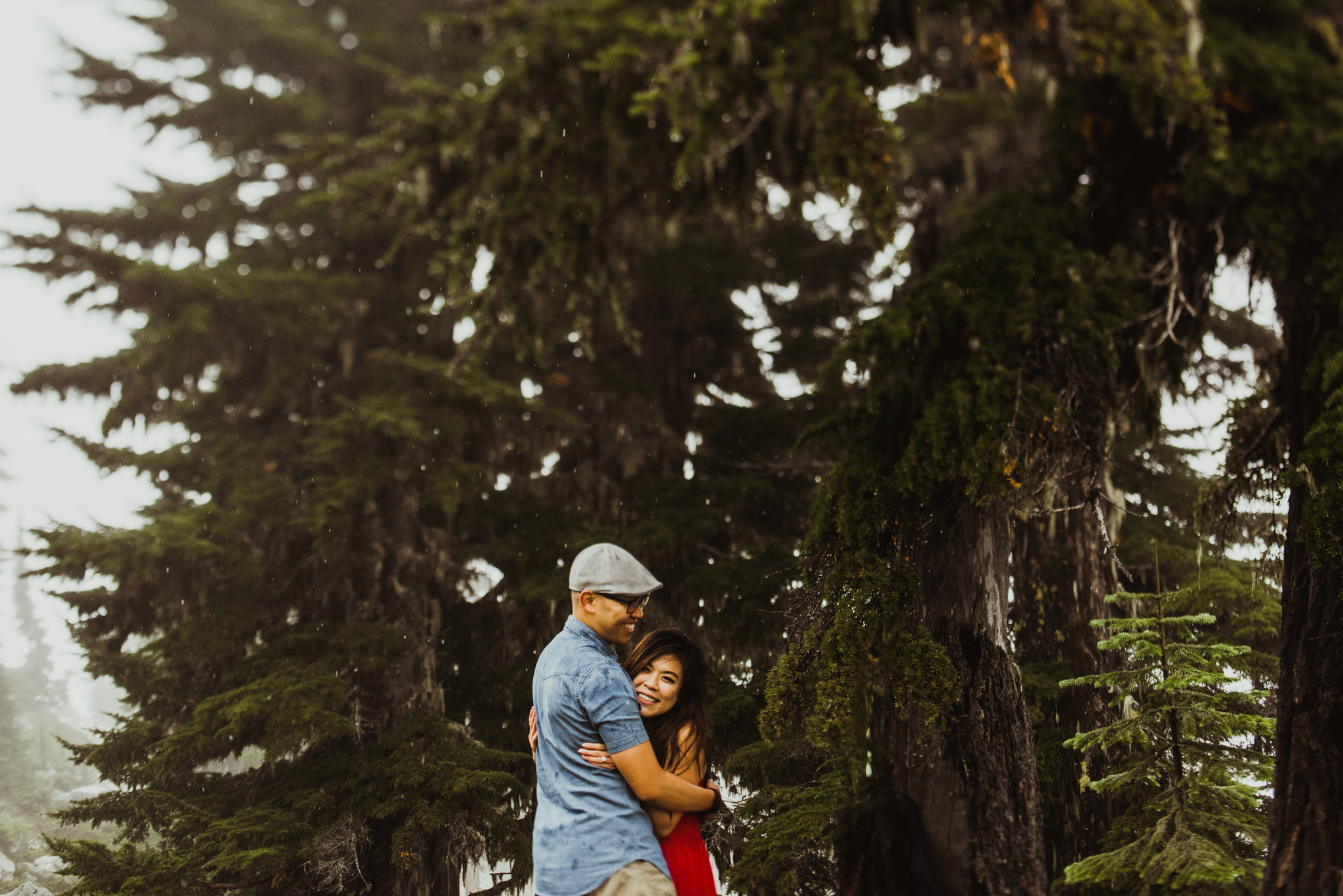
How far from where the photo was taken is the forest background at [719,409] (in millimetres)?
3932

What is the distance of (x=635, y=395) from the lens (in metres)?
11.7

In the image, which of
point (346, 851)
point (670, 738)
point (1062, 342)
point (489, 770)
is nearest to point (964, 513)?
point (1062, 342)

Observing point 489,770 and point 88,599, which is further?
point 88,599

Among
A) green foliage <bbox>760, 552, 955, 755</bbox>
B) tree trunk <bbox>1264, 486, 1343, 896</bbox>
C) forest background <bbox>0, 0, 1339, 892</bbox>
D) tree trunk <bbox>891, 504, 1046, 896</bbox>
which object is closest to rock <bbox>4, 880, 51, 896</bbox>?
forest background <bbox>0, 0, 1339, 892</bbox>

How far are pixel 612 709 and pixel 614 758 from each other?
0.17m

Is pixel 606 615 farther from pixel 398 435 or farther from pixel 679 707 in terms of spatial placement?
pixel 398 435

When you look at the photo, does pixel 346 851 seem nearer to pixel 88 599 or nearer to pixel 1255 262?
pixel 88 599

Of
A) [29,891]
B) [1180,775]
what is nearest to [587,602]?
[1180,775]

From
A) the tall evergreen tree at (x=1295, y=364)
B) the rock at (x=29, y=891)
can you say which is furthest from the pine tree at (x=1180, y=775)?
the rock at (x=29, y=891)

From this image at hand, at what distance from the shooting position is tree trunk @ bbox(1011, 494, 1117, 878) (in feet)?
22.0

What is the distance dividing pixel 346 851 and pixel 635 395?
6.97 meters

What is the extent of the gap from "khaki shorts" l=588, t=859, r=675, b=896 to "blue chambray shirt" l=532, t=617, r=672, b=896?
0.02 meters

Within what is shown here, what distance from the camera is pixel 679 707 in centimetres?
308

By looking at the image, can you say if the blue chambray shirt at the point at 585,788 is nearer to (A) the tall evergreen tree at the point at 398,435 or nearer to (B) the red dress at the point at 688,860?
(B) the red dress at the point at 688,860
